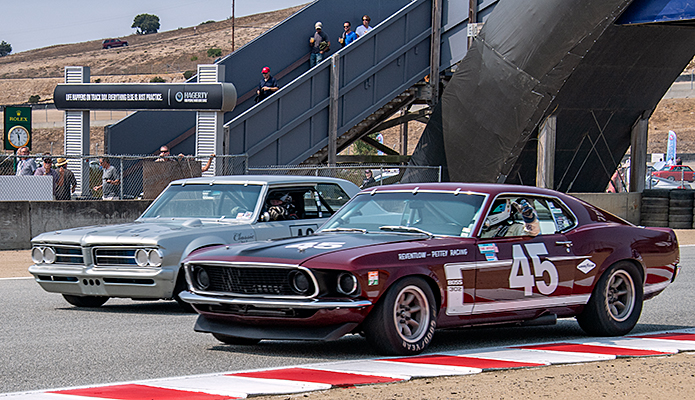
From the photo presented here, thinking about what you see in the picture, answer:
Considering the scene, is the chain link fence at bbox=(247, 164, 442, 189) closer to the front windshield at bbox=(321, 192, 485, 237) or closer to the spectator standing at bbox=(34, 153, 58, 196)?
the spectator standing at bbox=(34, 153, 58, 196)

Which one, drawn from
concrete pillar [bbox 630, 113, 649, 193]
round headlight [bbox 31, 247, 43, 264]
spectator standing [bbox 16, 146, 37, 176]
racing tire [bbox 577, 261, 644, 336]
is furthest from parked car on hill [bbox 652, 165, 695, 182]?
round headlight [bbox 31, 247, 43, 264]

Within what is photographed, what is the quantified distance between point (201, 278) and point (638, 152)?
20.2 m

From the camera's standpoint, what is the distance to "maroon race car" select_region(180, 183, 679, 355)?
6684 millimetres

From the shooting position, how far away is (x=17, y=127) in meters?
31.4

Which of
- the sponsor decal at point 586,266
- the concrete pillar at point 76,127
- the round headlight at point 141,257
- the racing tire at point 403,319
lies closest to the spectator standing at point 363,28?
the concrete pillar at point 76,127

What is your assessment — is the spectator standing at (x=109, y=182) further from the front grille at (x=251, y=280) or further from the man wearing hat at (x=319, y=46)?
the front grille at (x=251, y=280)

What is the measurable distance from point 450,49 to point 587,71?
552 centimetres

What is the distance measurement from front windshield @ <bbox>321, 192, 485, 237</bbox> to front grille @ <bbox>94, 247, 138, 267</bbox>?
2.58m

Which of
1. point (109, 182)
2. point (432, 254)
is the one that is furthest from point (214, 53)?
point (432, 254)

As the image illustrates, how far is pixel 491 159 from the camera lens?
74.8ft

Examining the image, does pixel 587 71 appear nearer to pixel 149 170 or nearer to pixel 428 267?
pixel 149 170

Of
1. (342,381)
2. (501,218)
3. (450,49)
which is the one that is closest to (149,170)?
(450,49)

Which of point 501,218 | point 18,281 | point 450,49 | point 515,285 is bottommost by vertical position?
point 18,281

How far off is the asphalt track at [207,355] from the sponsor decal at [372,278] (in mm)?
596
